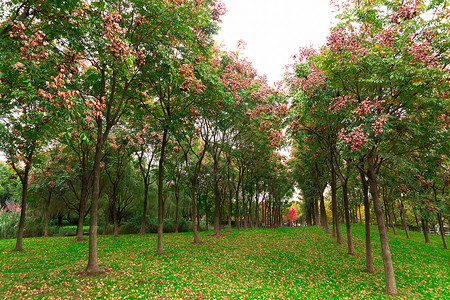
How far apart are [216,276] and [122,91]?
34.1 ft

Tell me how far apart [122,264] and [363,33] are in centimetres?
1503

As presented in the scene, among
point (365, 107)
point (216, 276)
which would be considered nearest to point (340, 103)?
point (365, 107)

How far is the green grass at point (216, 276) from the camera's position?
24.7 feet

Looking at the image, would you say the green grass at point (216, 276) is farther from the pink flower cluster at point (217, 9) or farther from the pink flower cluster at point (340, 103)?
the pink flower cluster at point (217, 9)

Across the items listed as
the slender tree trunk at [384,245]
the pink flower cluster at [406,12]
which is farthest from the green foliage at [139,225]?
the pink flower cluster at [406,12]

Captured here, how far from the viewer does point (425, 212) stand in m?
14.6

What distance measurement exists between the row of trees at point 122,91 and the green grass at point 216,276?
1.58m

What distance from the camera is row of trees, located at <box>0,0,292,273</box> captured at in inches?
250

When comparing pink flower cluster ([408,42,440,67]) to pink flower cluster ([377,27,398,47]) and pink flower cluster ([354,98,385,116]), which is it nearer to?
pink flower cluster ([377,27,398,47])

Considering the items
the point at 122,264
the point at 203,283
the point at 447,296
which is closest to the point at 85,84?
the point at 122,264

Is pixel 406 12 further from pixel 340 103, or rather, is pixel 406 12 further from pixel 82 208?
pixel 82 208

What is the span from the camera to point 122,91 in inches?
484

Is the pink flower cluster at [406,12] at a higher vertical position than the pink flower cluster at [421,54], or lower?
higher

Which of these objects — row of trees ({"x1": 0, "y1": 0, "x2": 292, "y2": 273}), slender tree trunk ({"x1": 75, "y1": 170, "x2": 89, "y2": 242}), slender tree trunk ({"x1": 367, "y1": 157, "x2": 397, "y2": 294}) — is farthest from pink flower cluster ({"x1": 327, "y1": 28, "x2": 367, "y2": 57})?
slender tree trunk ({"x1": 75, "y1": 170, "x2": 89, "y2": 242})
